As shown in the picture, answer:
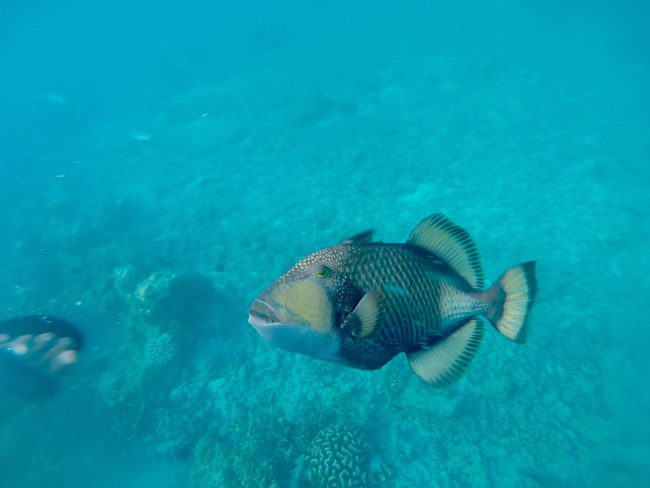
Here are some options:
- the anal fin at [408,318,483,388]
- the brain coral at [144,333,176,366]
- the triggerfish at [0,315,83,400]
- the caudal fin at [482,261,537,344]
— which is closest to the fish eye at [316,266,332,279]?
the anal fin at [408,318,483,388]

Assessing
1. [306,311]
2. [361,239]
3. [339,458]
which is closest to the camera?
[306,311]

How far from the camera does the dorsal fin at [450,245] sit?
176 cm

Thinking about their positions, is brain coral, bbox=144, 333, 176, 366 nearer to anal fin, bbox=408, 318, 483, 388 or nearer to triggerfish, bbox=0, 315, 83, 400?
triggerfish, bbox=0, 315, 83, 400

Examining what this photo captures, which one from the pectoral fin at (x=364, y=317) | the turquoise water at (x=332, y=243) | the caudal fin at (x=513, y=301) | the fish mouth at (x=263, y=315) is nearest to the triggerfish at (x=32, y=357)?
the turquoise water at (x=332, y=243)

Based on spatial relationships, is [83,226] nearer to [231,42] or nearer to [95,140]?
[95,140]

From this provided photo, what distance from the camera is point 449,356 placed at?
1608mm

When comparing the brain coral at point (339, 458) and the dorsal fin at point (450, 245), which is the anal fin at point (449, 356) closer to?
the dorsal fin at point (450, 245)

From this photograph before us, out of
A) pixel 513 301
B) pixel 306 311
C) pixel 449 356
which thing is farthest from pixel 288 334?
pixel 513 301

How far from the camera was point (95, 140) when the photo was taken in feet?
92.3

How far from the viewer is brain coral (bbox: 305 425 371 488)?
17.6 feet

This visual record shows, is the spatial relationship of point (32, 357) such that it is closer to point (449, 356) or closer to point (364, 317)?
point (364, 317)

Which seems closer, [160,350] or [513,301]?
[513,301]

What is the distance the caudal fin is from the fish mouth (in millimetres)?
1034

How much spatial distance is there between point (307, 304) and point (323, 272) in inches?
6.5
